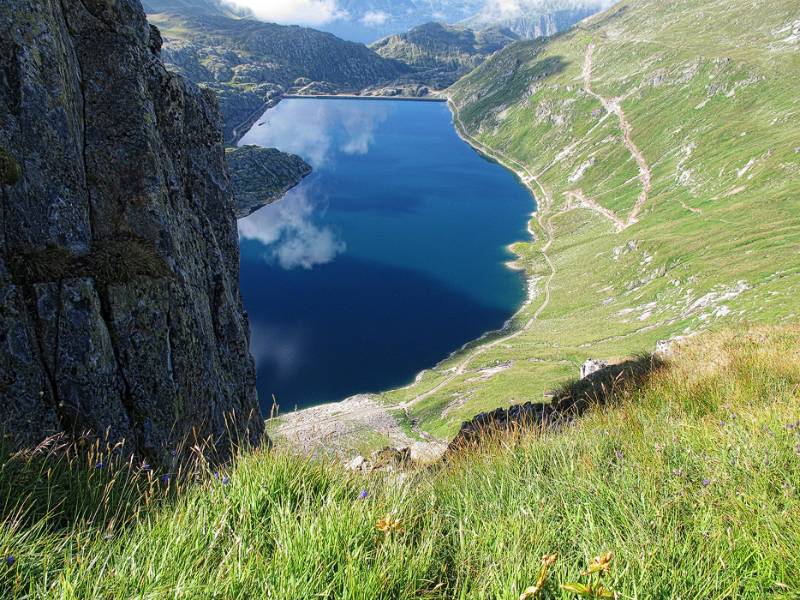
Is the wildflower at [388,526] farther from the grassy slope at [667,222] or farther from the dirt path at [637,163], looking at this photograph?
the dirt path at [637,163]

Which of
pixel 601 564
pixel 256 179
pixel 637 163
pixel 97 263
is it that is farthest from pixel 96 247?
pixel 256 179

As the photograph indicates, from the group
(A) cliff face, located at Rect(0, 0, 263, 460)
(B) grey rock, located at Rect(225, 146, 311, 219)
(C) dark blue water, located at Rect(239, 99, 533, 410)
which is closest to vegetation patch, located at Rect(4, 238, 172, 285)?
(A) cliff face, located at Rect(0, 0, 263, 460)

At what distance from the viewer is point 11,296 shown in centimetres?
1345

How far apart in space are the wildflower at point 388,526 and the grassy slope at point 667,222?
153ft

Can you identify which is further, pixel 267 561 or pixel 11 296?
pixel 11 296

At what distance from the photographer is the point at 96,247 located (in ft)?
54.3

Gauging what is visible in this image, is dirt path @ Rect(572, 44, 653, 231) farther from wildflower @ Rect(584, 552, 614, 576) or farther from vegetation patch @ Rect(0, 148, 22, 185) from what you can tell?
wildflower @ Rect(584, 552, 614, 576)

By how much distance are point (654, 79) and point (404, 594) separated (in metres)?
216

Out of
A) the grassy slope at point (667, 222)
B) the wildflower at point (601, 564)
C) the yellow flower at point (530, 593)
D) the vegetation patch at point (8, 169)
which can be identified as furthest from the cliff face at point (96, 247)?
the grassy slope at point (667, 222)

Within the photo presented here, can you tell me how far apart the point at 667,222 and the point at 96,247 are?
112651 mm

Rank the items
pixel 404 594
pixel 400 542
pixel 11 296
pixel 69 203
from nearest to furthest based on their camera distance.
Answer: pixel 404 594 → pixel 400 542 → pixel 11 296 → pixel 69 203

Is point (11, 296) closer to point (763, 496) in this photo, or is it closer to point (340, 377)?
point (763, 496)

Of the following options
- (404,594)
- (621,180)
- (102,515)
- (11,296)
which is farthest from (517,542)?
(621,180)

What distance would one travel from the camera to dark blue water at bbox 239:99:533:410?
8438 cm
